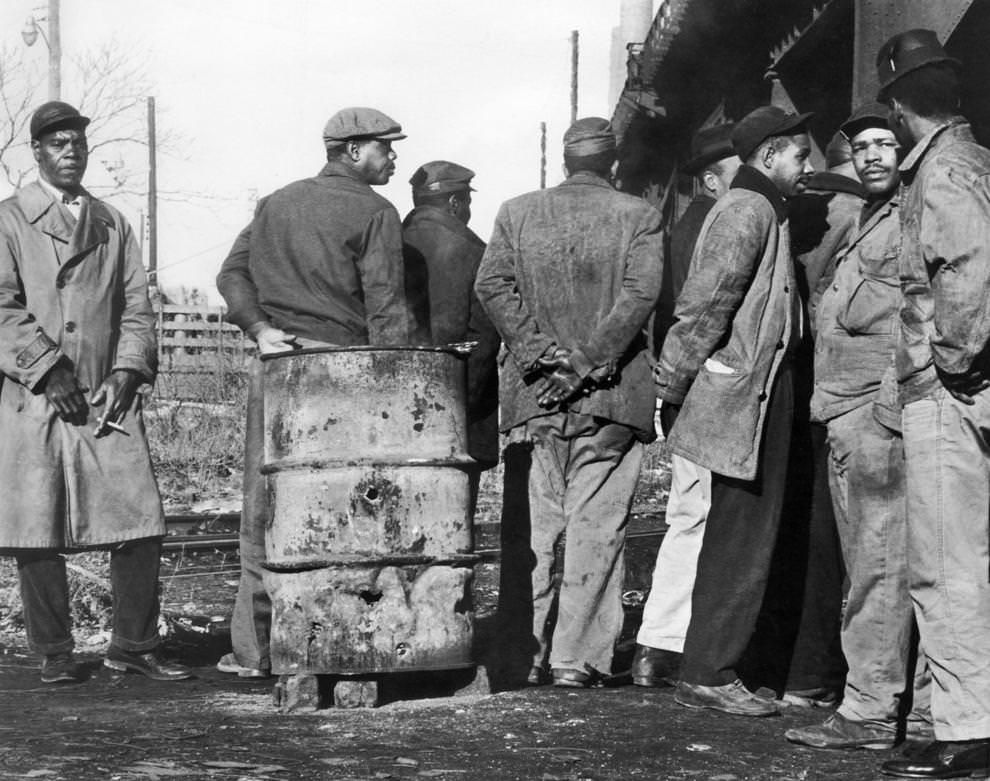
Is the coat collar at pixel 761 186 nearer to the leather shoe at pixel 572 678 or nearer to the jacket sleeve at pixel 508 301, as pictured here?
the jacket sleeve at pixel 508 301

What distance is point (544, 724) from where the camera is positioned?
16.0 feet

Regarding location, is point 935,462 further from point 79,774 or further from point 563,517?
point 79,774

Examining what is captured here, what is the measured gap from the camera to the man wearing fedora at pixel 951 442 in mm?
4172

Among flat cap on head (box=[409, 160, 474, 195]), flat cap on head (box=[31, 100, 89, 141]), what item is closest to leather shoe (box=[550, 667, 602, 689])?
flat cap on head (box=[409, 160, 474, 195])

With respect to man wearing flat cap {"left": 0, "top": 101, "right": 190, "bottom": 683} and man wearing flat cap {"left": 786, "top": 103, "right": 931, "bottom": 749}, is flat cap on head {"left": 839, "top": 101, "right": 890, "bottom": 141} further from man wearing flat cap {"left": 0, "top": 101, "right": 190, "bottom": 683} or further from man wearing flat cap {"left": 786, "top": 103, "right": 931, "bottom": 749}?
man wearing flat cap {"left": 0, "top": 101, "right": 190, "bottom": 683}

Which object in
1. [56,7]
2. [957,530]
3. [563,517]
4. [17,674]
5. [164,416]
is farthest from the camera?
[56,7]

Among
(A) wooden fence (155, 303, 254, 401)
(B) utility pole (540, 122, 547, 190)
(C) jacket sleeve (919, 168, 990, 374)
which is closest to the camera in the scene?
(C) jacket sleeve (919, 168, 990, 374)

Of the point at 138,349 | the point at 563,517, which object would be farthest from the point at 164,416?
the point at 563,517

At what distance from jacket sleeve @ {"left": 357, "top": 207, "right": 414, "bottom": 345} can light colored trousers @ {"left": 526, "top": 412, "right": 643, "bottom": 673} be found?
2.04ft

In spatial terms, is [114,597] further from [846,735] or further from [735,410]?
[846,735]

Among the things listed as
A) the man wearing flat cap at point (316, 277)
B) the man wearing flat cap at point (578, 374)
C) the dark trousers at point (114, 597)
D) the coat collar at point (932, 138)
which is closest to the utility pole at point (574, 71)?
the man wearing flat cap at point (316, 277)

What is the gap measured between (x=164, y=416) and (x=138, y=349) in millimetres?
9325

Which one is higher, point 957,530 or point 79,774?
point 957,530

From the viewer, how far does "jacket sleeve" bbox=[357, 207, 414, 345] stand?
5.66m
